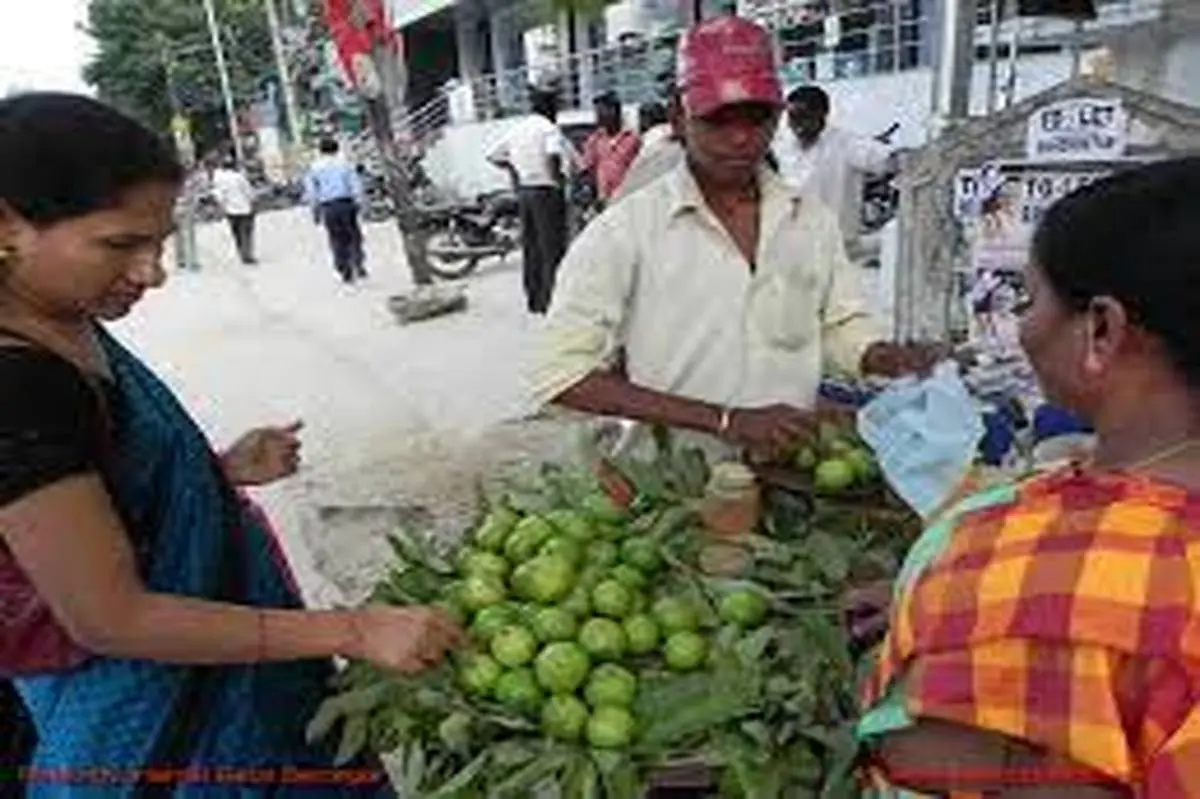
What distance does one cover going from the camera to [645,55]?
19734mm

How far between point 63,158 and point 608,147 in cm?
889

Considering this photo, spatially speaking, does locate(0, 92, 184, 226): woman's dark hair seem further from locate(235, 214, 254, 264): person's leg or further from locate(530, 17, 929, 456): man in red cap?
locate(235, 214, 254, 264): person's leg

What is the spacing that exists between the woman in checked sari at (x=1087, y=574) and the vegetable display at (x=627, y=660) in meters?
0.45

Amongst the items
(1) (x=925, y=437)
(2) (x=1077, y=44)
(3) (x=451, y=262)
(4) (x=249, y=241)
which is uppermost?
(1) (x=925, y=437)

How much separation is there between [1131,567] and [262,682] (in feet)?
4.43

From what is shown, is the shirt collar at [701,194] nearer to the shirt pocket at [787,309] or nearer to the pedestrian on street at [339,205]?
the shirt pocket at [787,309]

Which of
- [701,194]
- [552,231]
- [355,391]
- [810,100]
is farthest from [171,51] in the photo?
[701,194]

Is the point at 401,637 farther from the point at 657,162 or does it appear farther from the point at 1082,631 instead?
the point at 657,162

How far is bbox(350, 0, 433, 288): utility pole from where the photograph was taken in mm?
11141

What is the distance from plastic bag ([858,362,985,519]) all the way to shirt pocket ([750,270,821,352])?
1.82ft

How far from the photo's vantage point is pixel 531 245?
1143cm

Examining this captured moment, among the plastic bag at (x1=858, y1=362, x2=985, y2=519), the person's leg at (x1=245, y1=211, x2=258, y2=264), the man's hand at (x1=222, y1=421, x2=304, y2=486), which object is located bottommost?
the person's leg at (x1=245, y1=211, x2=258, y2=264)

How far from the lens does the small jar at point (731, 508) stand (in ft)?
7.59

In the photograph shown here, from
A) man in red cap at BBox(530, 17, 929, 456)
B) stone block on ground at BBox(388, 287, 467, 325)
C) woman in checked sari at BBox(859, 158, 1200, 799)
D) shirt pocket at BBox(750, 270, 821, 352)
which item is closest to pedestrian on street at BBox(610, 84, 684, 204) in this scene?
man in red cap at BBox(530, 17, 929, 456)
